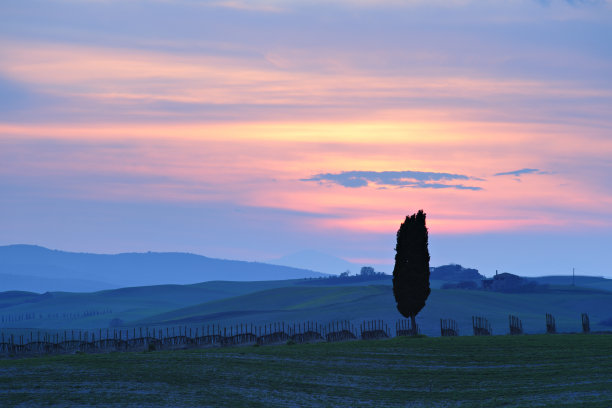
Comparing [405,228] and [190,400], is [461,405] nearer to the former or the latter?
[190,400]

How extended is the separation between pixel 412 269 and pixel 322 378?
1339 inches

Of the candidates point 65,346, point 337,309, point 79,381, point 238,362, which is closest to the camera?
point 79,381

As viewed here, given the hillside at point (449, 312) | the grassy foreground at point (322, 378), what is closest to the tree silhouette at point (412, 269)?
the grassy foreground at point (322, 378)

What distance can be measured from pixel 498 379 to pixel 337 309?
428 ft

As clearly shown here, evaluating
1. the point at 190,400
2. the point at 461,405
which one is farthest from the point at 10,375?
the point at 461,405

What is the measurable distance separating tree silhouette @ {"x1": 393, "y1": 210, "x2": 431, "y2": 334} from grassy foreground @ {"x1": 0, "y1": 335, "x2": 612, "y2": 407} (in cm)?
1711

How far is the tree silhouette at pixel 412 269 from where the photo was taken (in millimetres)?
81312

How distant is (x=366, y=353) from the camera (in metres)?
61.6

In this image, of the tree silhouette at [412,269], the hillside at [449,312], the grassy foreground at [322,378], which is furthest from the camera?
the hillside at [449,312]

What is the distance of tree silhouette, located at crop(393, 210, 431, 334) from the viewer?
8131cm

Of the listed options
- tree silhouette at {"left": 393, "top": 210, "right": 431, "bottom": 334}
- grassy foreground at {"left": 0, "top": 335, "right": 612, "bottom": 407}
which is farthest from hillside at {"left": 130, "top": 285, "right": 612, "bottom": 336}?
grassy foreground at {"left": 0, "top": 335, "right": 612, "bottom": 407}

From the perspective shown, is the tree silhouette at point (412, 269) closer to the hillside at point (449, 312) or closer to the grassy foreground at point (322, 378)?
the grassy foreground at point (322, 378)

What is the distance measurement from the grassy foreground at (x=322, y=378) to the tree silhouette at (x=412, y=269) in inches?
674

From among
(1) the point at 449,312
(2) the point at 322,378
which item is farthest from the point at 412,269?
(1) the point at 449,312
